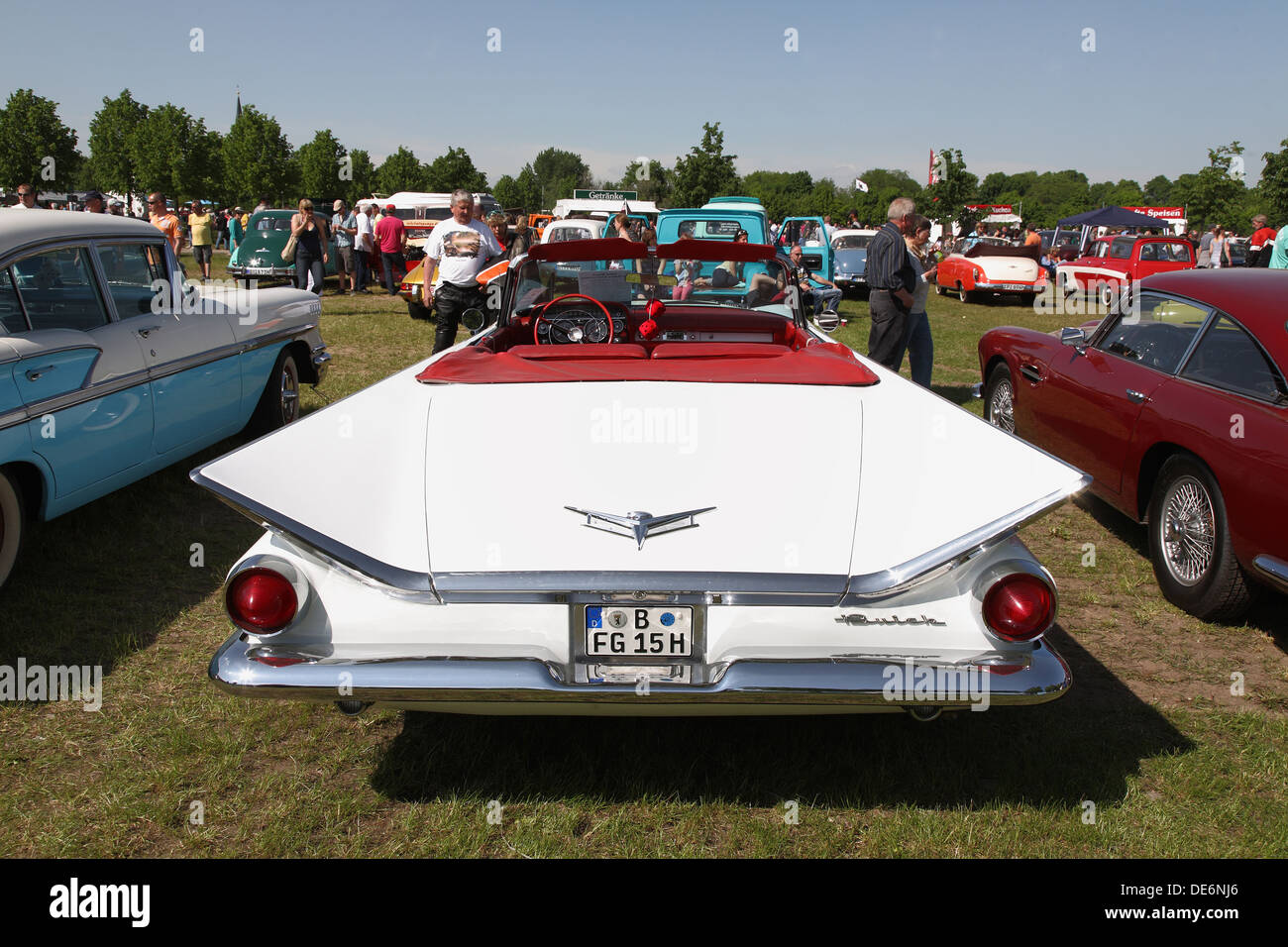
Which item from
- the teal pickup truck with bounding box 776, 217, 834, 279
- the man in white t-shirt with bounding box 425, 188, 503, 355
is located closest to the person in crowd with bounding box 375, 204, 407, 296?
the teal pickup truck with bounding box 776, 217, 834, 279

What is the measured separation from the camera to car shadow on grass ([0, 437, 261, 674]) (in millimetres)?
3904

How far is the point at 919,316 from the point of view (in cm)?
763

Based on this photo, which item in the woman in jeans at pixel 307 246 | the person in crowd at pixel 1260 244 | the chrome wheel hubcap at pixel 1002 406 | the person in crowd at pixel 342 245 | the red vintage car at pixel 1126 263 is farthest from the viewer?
the person in crowd at pixel 342 245

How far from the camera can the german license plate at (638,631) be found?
2.44 meters

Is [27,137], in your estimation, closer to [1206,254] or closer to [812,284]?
[812,284]

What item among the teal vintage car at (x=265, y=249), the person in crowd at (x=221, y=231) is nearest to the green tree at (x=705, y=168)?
the person in crowd at (x=221, y=231)

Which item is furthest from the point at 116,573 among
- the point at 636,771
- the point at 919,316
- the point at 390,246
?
the point at 390,246

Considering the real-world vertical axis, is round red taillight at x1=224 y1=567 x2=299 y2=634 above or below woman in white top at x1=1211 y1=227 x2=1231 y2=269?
below

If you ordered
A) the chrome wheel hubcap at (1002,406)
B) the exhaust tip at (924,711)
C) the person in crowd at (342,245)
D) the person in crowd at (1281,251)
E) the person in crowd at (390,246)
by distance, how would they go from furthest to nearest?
the person in crowd at (342,245) < the person in crowd at (390,246) < the person in crowd at (1281,251) < the chrome wheel hubcap at (1002,406) < the exhaust tip at (924,711)

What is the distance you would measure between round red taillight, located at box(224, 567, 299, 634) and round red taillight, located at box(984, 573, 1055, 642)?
5.93ft

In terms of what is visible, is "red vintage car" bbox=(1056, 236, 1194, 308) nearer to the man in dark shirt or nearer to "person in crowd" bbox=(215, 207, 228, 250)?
the man in dark shirt

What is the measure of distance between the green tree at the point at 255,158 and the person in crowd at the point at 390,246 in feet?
110

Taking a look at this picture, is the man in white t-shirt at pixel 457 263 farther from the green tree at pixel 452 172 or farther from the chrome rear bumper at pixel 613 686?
the green tree at pixel 452 172

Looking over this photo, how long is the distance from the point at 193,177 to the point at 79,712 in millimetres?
48559
